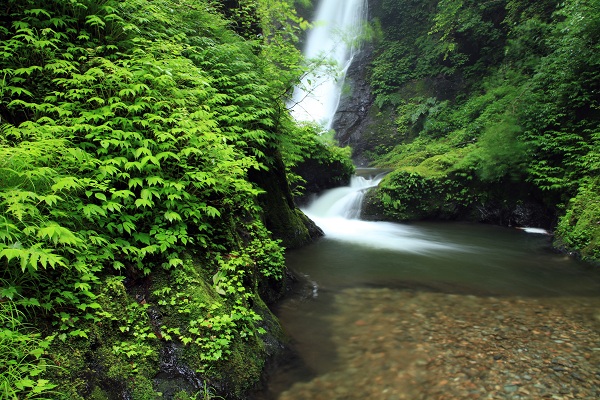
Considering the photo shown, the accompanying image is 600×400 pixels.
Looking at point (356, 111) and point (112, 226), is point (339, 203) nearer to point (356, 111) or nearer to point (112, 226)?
point (112, 226)

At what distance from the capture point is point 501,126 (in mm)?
10961

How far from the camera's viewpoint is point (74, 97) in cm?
352

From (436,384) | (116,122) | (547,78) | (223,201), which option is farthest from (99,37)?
(547,78)

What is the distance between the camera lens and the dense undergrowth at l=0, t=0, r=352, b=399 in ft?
7.69

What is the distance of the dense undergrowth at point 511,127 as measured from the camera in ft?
31.4

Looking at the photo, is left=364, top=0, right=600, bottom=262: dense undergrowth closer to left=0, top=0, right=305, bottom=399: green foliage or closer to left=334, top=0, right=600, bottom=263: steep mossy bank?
left=334, top=0, right=600, bottom=263: steep mossy bank

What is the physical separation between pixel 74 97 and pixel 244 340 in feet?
10.3

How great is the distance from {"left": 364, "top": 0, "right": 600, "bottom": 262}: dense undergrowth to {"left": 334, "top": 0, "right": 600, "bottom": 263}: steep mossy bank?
4cm

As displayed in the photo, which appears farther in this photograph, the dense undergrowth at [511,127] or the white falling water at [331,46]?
the white falling water at [331,46]

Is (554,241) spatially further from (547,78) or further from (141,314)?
(141,314)

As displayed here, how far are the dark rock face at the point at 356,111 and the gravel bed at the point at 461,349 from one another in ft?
55.4

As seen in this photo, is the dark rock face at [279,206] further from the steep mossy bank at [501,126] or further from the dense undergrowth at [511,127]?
the dense undergrowth at [511,127]

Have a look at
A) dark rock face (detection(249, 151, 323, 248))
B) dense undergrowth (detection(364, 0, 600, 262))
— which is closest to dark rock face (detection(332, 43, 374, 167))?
dense undergrowth (detection(364, 0, 600, 262))

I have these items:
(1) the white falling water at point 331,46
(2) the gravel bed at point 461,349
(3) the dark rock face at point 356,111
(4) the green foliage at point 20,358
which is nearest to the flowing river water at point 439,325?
(2) the gravel bed at point 461,349
